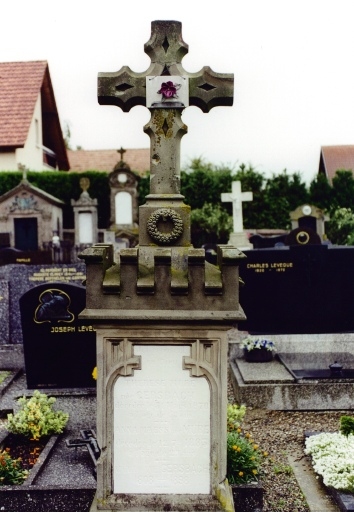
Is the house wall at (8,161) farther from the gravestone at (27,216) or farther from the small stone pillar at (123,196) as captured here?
the small stone pillar at (123,196)

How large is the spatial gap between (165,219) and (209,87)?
960mm

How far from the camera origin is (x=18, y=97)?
25.4 m

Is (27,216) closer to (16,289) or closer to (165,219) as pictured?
(16,289)

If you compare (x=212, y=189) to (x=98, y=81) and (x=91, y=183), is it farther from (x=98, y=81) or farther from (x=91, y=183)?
(x=98, y=81)

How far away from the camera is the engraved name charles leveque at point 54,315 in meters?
6.92

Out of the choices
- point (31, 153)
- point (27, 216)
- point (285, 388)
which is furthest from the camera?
point (31, 153)

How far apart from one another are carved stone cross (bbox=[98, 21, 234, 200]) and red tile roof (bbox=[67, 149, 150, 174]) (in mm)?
28889

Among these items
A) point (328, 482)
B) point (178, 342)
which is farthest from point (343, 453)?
point (178, 342)

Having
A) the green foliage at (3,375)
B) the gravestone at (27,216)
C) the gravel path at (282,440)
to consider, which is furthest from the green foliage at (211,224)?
the green foliage at (3,375)

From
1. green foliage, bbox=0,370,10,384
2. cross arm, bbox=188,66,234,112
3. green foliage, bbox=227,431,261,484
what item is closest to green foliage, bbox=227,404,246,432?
green foliage, bbox=227,431,261,484

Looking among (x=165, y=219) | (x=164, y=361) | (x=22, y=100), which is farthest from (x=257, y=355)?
(x=22, y=100)

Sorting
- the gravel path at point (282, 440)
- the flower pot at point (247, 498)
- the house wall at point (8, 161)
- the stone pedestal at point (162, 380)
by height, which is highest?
the house wall at point (8, 161)

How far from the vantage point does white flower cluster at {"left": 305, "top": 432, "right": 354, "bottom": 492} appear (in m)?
4.64

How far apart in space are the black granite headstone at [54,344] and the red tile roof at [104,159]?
2609cm
